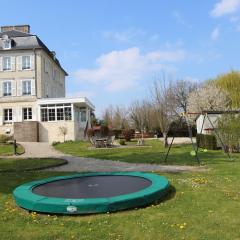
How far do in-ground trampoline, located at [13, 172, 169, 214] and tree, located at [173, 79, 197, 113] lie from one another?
4989 cm

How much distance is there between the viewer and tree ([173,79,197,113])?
2381 inches

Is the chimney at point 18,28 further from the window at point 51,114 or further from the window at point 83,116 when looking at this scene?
the window at point 51,114

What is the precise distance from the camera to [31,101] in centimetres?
4341

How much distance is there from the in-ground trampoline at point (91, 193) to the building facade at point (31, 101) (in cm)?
3019

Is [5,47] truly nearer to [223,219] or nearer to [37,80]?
[37,80]

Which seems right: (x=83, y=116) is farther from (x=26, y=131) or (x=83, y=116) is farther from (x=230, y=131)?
(x=230, y=131)

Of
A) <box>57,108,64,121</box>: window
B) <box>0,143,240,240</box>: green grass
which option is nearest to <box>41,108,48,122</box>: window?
<box>57,108,64,121</box>: window

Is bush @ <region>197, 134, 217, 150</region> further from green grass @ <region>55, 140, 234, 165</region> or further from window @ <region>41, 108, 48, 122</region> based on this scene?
window @ <region>41, 108, 48, 122</region>

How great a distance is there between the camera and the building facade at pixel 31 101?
136ft

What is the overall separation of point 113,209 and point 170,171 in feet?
21.1

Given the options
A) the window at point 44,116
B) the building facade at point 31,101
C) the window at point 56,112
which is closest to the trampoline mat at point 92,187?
the building facade at point 31,101

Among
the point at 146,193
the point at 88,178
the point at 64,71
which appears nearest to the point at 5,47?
the point at 64,71

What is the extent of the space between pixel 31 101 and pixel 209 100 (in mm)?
22027

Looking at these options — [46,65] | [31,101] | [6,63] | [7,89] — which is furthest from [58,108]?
[6,63]
